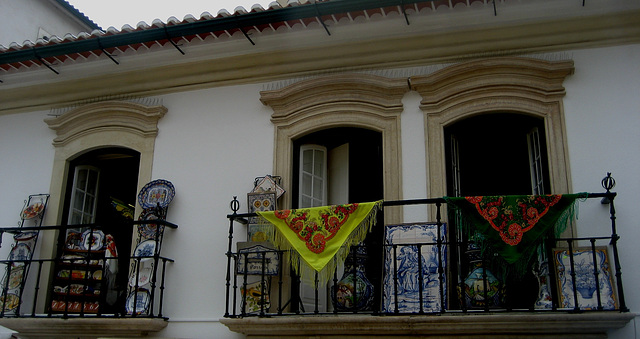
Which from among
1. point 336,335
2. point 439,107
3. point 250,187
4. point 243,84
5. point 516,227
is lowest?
point 336,335

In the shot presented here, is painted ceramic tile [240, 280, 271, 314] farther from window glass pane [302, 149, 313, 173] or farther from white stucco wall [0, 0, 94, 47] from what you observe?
white stucco wall [0, 0, 94, 47]

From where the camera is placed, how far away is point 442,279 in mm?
6164

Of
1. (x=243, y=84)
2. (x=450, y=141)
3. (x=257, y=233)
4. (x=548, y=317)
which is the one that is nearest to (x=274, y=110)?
(x=243, y=84)

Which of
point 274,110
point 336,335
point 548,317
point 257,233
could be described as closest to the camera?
point 548,317

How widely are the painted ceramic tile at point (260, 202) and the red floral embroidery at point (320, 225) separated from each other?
0.58 m

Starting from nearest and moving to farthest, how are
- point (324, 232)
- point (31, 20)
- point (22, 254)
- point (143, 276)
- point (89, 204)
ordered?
point (324, 232), point (143, 276), point (22, 254), point (89, 204), point (31, 20)

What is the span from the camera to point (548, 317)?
5789 mm

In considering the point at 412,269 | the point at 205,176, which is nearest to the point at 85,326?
the point at 205,176

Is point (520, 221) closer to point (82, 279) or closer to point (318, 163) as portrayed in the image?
point (318, 163)

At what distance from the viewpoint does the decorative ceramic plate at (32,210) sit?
8156mm

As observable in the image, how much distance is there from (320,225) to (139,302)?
226 cm

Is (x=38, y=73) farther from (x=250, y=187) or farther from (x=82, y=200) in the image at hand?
(x=250, y=187)

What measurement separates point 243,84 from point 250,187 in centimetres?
127

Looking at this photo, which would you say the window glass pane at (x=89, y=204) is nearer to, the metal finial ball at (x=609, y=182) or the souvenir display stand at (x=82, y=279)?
the souvenir display stand at (x=82, y=279)
